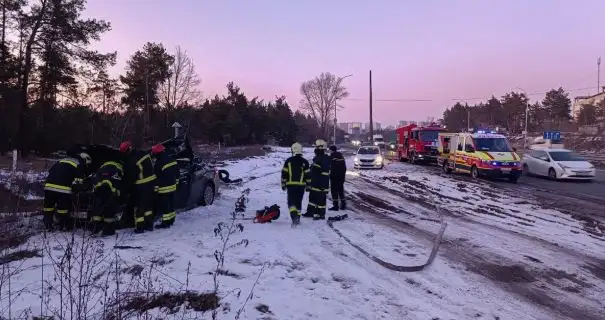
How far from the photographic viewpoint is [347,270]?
6.36 m

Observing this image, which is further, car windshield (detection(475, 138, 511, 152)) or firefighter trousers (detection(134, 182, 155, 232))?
car windshield (detection(475, 138, 511, 152))

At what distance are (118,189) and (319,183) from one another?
4.04m

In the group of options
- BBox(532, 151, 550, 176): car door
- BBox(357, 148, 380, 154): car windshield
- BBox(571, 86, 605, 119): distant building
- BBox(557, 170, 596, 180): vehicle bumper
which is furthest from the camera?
BBox(571, 86, 605, 119): distant building

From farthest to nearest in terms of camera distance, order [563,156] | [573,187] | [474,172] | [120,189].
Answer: [563,156] < [474,172] < [573,187] < [120,189]

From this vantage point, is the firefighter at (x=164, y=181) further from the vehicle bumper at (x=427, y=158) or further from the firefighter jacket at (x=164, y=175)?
the vehicle bumper at (x=427, y=158)

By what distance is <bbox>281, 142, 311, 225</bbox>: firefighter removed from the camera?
919 cm

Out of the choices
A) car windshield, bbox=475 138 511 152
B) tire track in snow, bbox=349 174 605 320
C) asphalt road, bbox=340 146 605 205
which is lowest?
asphalt road, bbox=340 146 605 205

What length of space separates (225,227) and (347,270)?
315 cm

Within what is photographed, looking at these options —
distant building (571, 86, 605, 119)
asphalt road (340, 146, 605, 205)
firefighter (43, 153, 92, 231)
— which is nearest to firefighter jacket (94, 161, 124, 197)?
firefighter (43, 153, 92, 231)

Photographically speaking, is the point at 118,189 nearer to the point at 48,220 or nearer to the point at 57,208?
the point at 57,208

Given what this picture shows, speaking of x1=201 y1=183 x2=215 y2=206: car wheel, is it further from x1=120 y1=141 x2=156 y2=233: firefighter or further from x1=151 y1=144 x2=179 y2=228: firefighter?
x1=120 y1=141 x2=156 y2=233: firefighter

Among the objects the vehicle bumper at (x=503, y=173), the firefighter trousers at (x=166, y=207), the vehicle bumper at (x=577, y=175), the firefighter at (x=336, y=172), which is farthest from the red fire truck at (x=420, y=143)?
the firefighter trousers at (x=166, y=207)

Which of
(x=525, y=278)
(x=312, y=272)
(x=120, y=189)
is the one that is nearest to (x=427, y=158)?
(x=525, y=278)

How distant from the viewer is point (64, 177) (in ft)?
25.8
